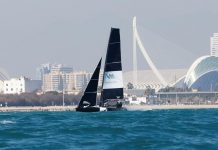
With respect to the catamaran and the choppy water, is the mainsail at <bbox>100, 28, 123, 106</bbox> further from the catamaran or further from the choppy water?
the choppy water

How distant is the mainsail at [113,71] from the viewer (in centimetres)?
7456

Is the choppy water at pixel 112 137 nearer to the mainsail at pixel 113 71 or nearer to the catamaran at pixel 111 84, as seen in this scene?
the catamaran at pixel 111 84

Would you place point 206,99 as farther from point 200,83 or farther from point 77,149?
point 77,149

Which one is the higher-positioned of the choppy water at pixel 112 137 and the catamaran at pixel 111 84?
the catamaran at pixel 111 84

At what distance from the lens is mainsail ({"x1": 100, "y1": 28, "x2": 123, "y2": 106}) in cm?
7456

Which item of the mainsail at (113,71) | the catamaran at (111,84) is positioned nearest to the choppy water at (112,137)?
the catamaran at (111,84)

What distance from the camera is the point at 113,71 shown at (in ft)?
246

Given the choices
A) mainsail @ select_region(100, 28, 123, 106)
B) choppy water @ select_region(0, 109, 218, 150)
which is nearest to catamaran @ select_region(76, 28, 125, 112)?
mainsail @ select_region(100, 28, 123, 106)

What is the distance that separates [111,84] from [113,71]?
1166 millimetres

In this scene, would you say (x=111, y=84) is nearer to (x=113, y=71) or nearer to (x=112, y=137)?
(x=113, y=71)

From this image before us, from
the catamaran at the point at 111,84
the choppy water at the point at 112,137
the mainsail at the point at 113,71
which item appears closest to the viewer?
the choppy water at the point at 112,137

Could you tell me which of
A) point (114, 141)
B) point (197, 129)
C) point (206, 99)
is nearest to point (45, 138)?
point (114, 141)

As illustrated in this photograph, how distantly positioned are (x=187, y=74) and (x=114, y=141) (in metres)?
156

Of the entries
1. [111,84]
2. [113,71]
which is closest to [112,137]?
[113,71]
